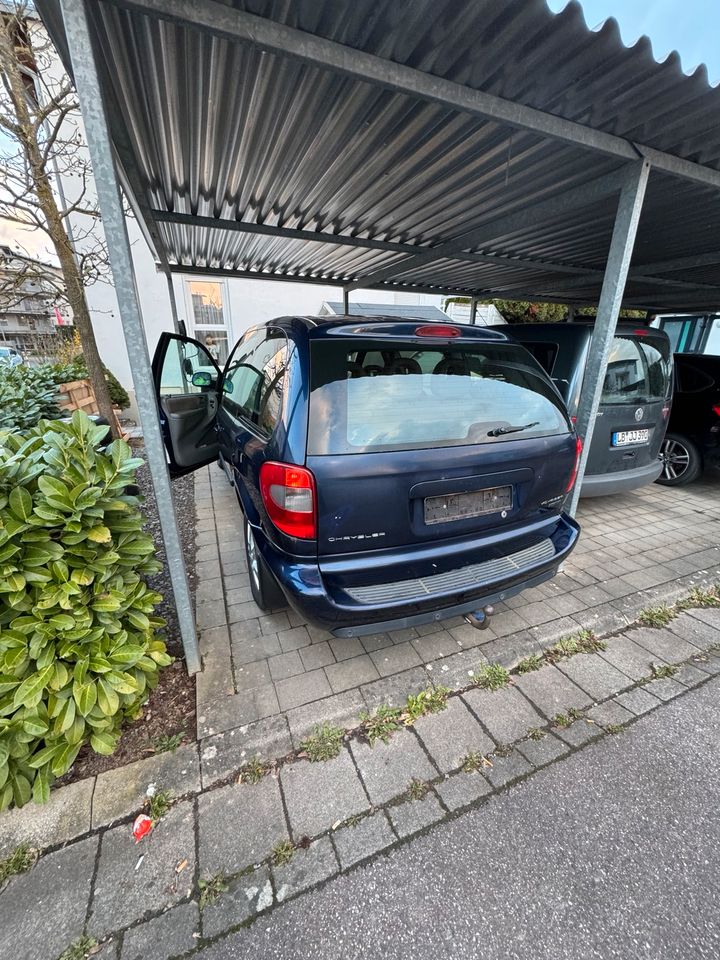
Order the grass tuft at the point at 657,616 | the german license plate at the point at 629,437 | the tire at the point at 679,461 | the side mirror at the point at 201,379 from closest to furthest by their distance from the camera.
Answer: the grass tuft at the point at 657,616 < the german license plate at the point at 629,437 < the side mirror at the point at 201,379 < the tire at the point at 679,461

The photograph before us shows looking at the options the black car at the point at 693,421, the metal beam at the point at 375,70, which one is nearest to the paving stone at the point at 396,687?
the metal beam at the point at 375,70

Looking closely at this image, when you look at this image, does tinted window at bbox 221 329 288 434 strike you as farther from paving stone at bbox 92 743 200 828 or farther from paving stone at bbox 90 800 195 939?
paving stone at bbox 90 800 195 939

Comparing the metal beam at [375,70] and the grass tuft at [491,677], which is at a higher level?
the metal beam at [375,70]

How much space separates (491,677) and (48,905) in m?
1.98

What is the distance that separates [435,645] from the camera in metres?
2.43

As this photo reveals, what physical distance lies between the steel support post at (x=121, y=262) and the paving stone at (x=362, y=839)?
3.82 feet

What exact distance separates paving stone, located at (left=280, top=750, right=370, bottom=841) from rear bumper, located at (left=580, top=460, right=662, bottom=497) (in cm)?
306

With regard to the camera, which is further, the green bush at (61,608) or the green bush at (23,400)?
the green bush at (23,400)

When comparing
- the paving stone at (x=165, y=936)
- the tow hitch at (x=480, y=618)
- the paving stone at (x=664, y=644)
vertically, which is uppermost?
the tow hitch at (x=480, y=618)

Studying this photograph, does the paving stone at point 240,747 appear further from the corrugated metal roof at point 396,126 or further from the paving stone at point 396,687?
the corrugated metal roof at point 396,126

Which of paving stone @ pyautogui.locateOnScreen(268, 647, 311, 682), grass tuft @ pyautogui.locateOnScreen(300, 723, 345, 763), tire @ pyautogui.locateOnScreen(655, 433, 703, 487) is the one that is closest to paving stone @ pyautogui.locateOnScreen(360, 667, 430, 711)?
grass tuft @ pyautogui.locateOnScreen(300, 723, 345, 763)

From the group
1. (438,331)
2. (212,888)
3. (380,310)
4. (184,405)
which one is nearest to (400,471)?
(438,331)

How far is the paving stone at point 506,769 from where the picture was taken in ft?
5.59

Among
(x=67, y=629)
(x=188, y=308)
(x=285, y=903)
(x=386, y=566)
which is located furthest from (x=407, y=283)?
(x=285, y=903)
